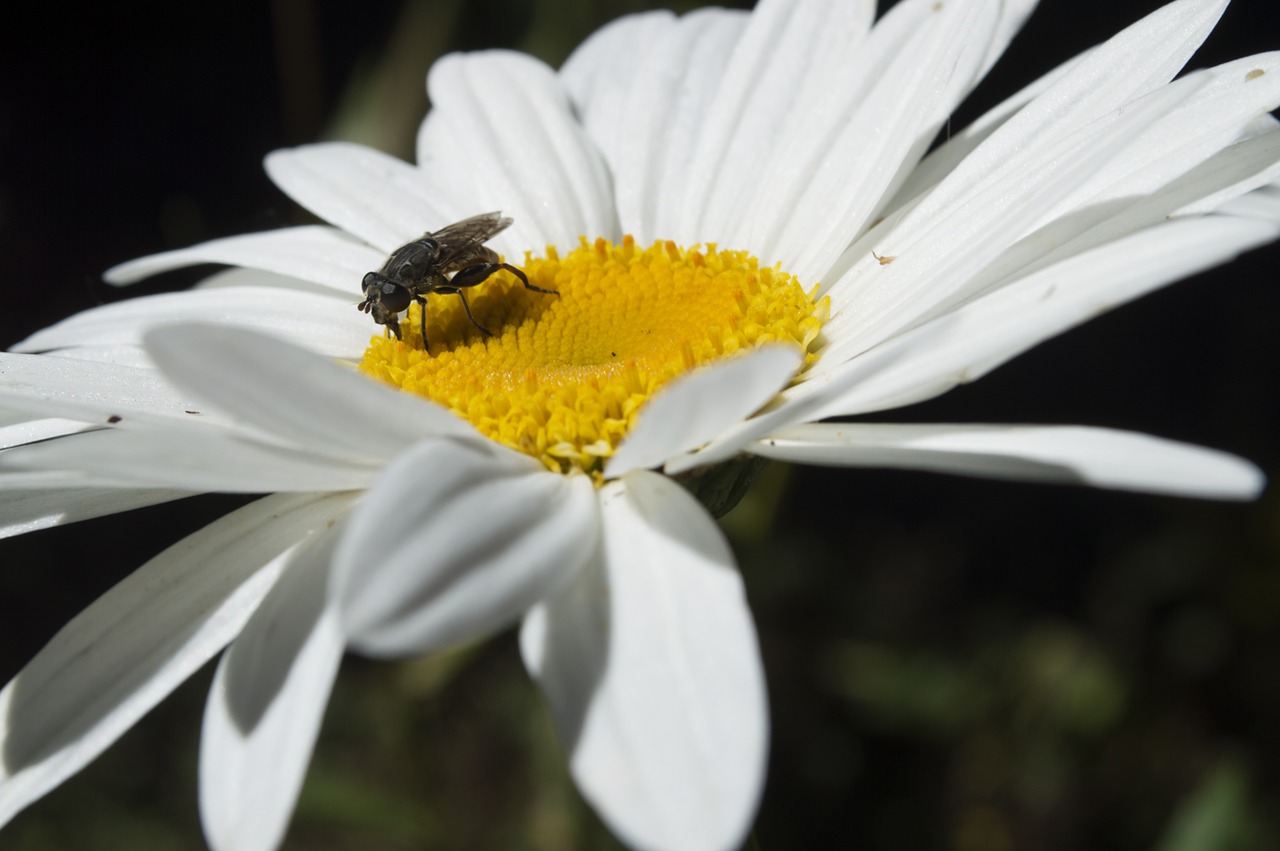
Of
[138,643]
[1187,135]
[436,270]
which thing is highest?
[1187,135]

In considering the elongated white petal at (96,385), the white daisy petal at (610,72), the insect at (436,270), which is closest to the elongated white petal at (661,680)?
the elongated white petal at (96,385)

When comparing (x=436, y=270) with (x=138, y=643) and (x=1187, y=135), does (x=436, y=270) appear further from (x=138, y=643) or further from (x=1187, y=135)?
(x=1187, y=135)

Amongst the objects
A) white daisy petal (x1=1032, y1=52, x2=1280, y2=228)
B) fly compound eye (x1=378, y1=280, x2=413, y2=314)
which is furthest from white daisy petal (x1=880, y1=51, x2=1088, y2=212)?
fly compound eye (x1=378, y1=280, x2=413, y2=314)

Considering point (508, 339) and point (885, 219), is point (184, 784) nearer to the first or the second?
point (508, 339)

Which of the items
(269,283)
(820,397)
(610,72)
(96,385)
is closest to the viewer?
(820,397)

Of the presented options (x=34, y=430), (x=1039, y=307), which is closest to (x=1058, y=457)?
(x=1039, y=307)

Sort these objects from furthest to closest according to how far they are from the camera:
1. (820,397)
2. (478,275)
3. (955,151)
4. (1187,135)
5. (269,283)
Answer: (269,283)
(478,275)
(955,151)
(1187,135)
(820,397)

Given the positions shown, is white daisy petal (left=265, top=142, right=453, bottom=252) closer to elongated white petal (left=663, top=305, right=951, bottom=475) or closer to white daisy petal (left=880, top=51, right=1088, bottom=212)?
Answer: white daisy petal (left=880, top=51, right=1088, bottom=212)
